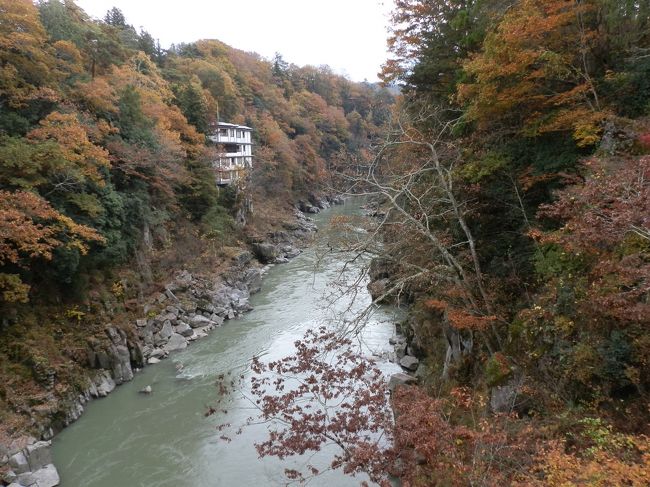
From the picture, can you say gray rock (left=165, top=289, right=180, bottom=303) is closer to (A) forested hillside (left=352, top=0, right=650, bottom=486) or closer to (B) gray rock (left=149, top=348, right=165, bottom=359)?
(B) gray rock (left=149, top=348, right=165, bottom=359)

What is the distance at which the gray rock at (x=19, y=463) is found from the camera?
360 inches

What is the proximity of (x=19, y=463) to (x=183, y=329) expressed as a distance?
806 cm

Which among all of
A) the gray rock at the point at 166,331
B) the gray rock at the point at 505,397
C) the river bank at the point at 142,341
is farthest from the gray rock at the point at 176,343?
the gray rock at the point at 505,397

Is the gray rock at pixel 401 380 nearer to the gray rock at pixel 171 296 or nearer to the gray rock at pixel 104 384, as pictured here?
the gray rock at pixel 104 384

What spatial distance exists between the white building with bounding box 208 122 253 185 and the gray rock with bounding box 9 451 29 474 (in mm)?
20254

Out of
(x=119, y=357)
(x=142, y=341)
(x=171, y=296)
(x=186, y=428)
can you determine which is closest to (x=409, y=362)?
(x=186, y=428)

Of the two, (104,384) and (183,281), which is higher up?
(183,281)

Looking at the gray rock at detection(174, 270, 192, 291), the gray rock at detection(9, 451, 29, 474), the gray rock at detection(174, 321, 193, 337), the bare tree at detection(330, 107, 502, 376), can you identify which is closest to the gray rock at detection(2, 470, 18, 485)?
the gray rock at detection(9, 451, 29, 474)

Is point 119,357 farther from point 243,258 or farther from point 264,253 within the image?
point 264,253

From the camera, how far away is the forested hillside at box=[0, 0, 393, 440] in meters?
12.0

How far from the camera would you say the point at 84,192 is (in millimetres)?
14914

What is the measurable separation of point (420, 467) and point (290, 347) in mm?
9543

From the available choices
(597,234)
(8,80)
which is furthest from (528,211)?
(8,80)

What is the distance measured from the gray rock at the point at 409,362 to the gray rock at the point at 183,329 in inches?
355
